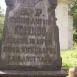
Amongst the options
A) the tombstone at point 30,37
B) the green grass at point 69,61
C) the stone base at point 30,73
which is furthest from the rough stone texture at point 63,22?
the stone base at point 30,73

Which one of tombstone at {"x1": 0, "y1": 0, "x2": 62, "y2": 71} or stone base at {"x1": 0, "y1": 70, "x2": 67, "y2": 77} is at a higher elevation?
tombstone at {"x1": 0, "y1": 0, "x2": 62, "y2": 71}

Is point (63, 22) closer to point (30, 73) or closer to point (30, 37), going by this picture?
point (30, 37)

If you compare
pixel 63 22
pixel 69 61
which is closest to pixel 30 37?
pixel 69 61

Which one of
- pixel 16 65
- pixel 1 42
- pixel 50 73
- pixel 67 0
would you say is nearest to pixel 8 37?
pixel 1 42

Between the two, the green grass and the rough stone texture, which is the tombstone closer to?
the green grass

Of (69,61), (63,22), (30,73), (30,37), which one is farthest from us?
(63,22)

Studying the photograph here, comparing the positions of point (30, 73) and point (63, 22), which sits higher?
point (63, 22)

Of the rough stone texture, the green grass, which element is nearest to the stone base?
the green grass

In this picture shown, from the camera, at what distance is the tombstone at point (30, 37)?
8547 millimetres

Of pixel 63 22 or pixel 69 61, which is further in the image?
pixel 63 22

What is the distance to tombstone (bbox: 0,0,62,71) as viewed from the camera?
28.0 ft

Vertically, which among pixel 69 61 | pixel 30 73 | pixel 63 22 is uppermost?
pixel 63 22

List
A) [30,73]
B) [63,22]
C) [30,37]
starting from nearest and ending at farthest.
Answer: [30,73], [30,37], [63,22]

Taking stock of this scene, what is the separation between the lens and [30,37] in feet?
28.5
